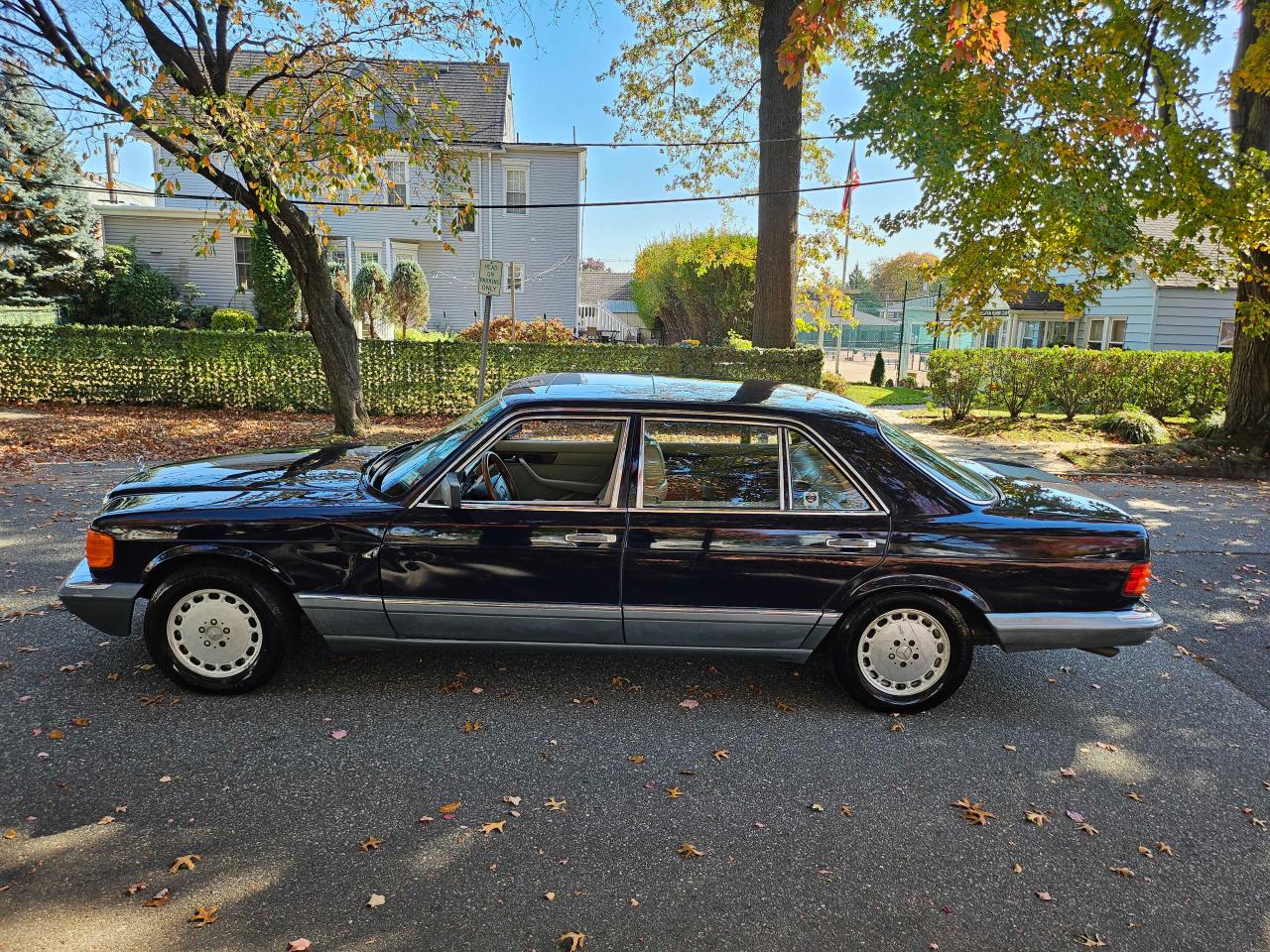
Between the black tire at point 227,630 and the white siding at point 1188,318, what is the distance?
25328 millimetres

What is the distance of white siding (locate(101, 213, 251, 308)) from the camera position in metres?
23.0

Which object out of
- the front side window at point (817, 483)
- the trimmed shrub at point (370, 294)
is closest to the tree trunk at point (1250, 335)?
the front side window at point (817, 483)

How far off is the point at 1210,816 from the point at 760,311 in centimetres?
1210

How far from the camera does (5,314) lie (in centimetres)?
1708

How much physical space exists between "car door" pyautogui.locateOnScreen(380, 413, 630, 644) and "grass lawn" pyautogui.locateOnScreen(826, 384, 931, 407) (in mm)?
16444

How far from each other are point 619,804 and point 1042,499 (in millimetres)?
2727

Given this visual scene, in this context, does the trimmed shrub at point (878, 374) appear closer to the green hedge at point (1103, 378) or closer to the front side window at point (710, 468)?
the green hedge at point (1103, 378)

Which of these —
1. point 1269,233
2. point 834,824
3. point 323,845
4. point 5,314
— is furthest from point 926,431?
point 5,314

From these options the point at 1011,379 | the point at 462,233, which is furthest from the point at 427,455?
the point at 462,233

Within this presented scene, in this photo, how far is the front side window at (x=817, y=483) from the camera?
3.86 metres

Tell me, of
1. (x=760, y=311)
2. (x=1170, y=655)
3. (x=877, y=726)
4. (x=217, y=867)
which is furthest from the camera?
(x=760, y=311)

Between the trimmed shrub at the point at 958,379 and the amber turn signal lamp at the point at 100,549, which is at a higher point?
the trimmed shrub at the point at 958,379

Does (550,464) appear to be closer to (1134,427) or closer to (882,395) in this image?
(1134,427)

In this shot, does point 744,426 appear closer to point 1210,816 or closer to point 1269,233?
point 1210,816
